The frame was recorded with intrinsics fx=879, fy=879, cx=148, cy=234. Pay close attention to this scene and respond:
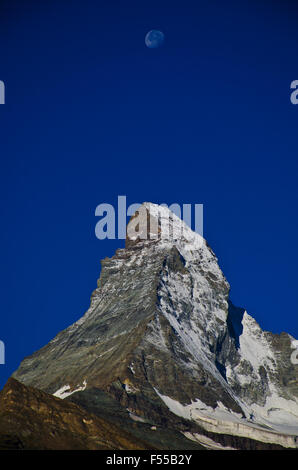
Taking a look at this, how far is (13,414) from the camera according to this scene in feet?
635

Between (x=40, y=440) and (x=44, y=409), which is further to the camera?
(x=44, y=409)

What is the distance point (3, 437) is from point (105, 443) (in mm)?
22638

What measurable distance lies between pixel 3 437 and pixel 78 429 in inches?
743

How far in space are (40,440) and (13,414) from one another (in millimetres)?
13477
